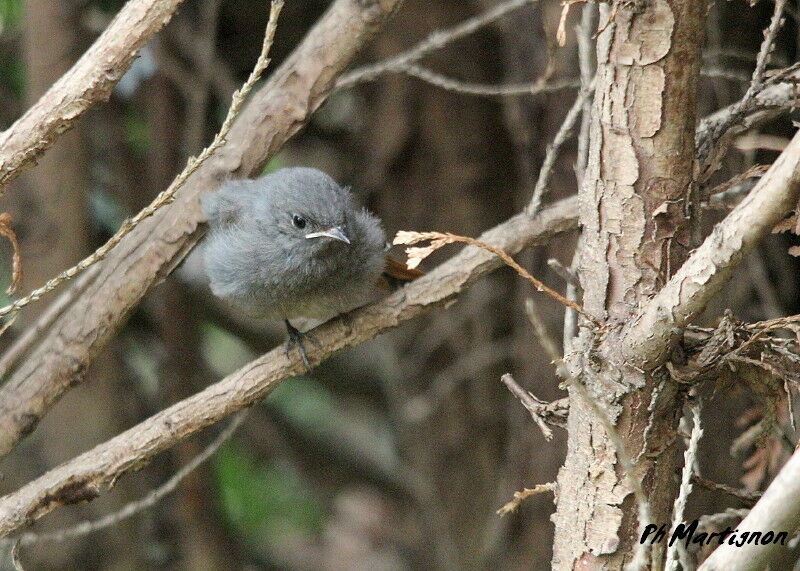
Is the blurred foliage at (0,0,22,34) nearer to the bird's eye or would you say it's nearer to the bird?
the bird

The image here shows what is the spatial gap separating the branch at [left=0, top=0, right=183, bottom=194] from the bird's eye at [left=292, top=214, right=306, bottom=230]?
103 cm

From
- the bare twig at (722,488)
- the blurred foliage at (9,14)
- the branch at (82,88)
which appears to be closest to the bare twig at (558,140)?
→ the bare twig at (722,488)

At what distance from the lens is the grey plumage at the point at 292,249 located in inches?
135

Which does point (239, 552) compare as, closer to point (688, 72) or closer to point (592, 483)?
point (592, 483)

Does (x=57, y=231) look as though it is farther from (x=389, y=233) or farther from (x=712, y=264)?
(x=712, y=264)

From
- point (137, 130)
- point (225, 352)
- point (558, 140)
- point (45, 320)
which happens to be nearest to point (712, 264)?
point (558, 140)

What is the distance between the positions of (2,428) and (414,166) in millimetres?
3041

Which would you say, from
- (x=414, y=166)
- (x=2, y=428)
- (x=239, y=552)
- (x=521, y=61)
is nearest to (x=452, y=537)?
(x=239, y=552)

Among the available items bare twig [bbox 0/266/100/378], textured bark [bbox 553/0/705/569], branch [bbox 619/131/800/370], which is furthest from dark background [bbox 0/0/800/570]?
branch [bbox 619/131/800/370]

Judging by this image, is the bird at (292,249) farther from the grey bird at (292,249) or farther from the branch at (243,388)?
the branch at (243,388)

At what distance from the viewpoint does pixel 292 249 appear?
3.51 metres

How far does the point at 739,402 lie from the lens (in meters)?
3.54

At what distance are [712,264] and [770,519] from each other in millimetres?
490

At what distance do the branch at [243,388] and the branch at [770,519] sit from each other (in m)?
1.45
